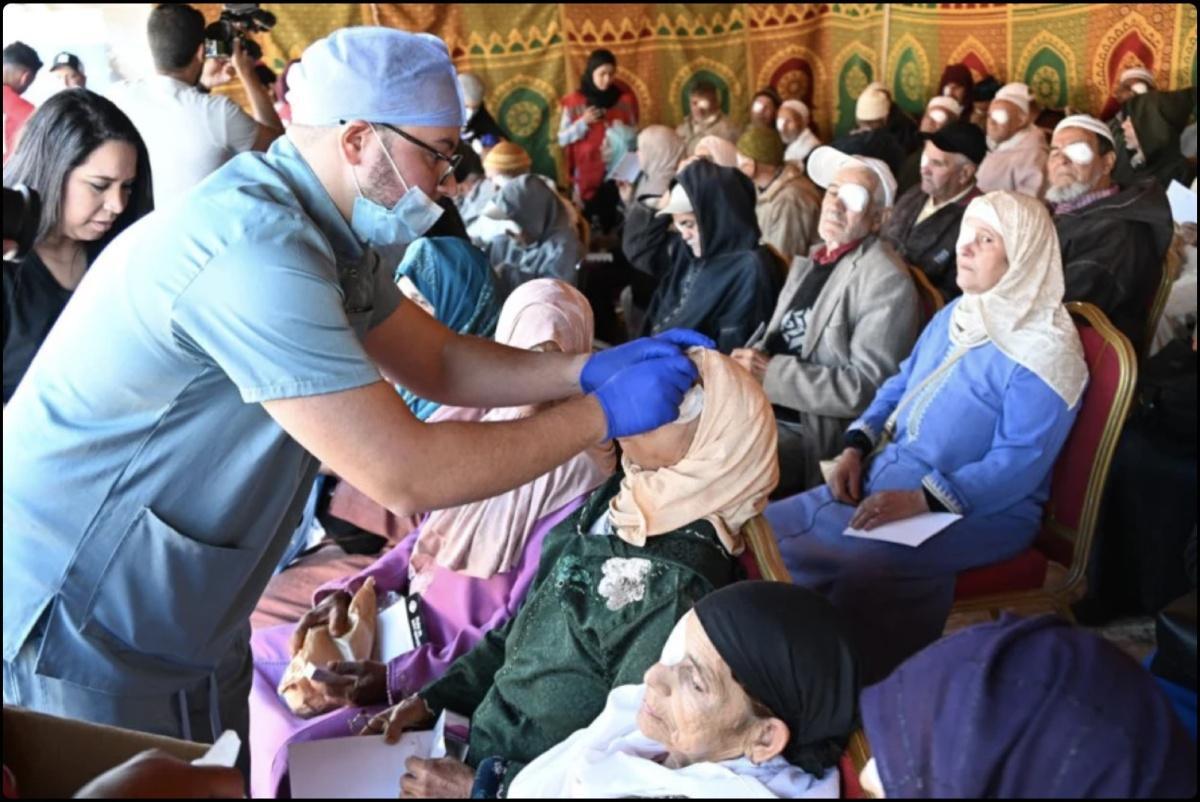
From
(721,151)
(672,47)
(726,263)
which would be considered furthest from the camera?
(672,47)

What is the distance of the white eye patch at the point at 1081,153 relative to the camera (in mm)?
3779

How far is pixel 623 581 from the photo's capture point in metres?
1.72

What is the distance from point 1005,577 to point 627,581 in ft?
3.57

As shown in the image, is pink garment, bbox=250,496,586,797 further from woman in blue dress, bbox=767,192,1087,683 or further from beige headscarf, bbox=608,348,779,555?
woman in blue dress, bbox=767,192,1087,683

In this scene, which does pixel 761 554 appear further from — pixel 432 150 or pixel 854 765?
pixel 432 150

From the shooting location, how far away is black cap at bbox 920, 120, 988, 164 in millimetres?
4301

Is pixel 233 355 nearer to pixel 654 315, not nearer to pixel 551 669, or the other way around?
pixel 551 669

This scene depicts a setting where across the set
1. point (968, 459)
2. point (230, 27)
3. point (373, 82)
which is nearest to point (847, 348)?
point (968, 459)

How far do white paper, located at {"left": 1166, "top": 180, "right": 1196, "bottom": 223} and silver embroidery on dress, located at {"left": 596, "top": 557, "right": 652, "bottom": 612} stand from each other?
3108 mm

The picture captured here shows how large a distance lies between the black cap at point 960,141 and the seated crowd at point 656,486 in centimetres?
28

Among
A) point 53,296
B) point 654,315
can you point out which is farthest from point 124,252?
point 654,315

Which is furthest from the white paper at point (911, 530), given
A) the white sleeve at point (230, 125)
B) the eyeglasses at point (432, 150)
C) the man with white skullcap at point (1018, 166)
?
the man with white skullcap at point (1018, 166)

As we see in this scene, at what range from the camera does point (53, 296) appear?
95.4 inches

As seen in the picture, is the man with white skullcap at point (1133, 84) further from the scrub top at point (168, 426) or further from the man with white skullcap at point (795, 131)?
the scrub top at point (168, 426)
